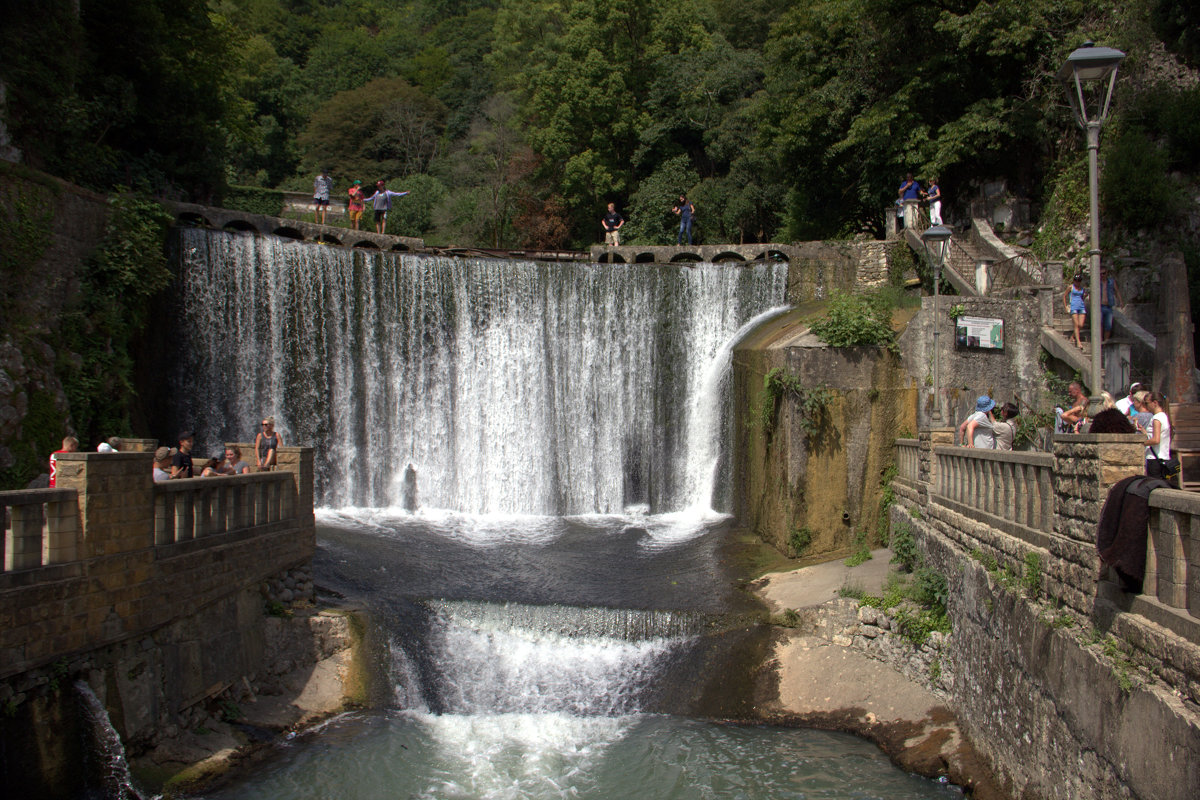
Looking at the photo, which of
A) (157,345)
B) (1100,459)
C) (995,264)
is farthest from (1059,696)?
(157,345)

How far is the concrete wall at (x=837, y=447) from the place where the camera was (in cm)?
1596

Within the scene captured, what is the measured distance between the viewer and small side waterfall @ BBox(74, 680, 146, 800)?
838 cm

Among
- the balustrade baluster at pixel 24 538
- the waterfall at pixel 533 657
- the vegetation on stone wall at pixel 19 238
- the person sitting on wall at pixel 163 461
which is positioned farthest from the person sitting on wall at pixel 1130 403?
the vegetation on stone wall at pixel 19 238

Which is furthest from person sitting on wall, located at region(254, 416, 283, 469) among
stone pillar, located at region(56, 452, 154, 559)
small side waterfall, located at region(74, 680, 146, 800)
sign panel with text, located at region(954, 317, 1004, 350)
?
sign panel with text, located at region(954, 317, 1004, 350)

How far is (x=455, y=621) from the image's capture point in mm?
12961

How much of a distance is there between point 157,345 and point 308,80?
1831 inches

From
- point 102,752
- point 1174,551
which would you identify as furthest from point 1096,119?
point 102,752

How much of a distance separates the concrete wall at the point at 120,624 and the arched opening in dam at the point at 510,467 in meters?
1.74

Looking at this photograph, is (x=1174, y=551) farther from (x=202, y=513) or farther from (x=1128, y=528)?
(x=202, y=513)

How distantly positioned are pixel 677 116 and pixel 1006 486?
95.4ft

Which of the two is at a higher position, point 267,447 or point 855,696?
point 267,447

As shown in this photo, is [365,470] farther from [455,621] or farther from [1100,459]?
[1100,459]

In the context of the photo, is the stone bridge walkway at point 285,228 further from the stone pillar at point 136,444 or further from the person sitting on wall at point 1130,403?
the person sitting on wall at point 1130,403

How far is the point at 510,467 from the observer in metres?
21.0
